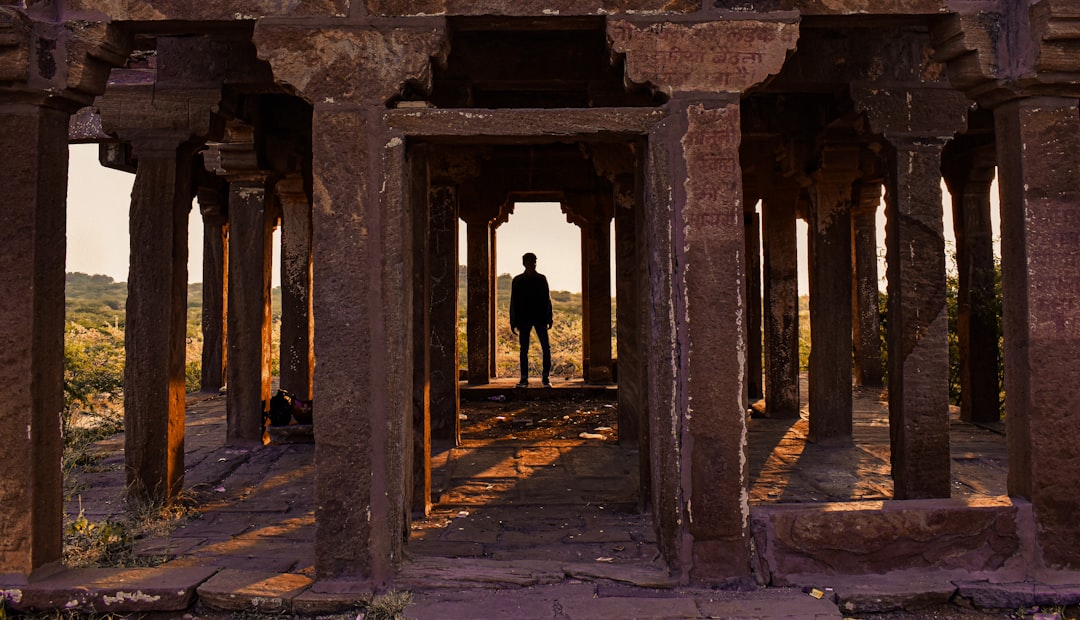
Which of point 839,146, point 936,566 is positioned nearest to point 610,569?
point 936,566

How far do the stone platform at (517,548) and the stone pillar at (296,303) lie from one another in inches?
69.1

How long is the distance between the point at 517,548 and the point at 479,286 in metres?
8.00

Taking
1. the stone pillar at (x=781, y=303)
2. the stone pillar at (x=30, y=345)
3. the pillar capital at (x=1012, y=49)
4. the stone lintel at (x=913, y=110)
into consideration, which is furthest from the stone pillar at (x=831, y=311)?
the stone pillar at (x=30, y=345)

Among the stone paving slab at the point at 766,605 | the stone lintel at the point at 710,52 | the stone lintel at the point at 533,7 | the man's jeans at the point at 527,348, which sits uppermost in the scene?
the stone lintel at the point at 533,7

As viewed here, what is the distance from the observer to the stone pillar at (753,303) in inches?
399

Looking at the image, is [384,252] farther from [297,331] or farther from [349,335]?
[297,331]

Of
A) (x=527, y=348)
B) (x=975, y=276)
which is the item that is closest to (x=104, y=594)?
(x=527, y=348)

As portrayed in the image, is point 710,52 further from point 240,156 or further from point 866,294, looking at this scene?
point 866,294

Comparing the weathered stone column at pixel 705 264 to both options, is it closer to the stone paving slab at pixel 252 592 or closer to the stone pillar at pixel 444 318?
the stone paving slab at pixel 252 592

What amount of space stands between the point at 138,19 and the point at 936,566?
17.2 feet

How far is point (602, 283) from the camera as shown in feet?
36.8

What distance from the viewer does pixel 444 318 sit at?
24.5 ft

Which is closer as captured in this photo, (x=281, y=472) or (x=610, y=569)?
(x=610, y=569)

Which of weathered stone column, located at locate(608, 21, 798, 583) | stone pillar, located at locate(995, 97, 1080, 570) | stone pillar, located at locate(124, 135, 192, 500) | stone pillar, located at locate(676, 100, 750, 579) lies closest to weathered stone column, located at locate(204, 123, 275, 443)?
stone pillar, located at locate(124, 135, 192, 500)
